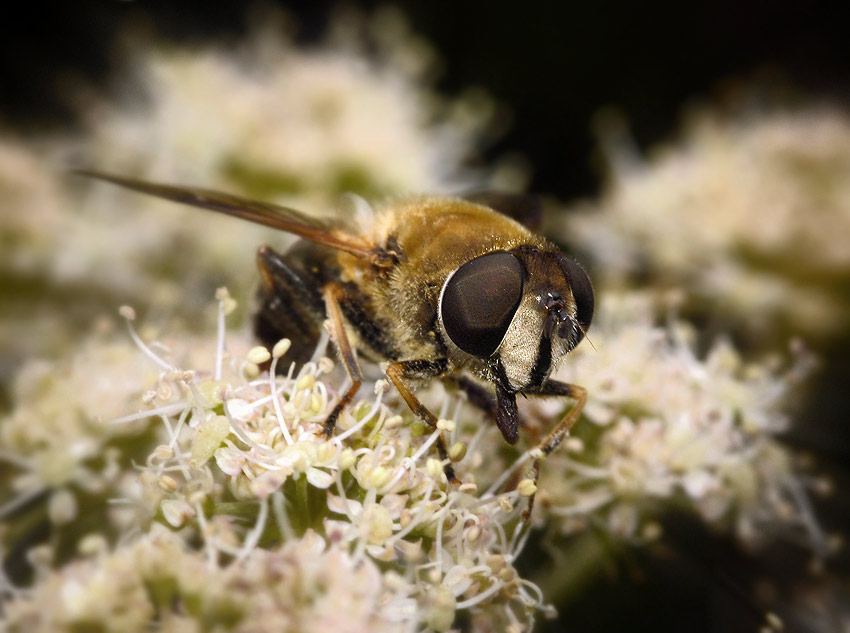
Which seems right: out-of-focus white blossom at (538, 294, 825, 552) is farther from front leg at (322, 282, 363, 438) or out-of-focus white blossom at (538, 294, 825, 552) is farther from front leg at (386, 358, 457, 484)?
front leg at (322, 282, 363, 438)

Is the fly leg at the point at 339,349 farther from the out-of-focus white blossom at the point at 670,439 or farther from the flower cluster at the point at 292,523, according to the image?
the out-of-focus white blossom at the point at 670,439

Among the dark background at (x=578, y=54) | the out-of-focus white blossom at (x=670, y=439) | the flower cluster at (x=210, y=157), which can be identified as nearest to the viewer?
the out-of-focus white blossom at (x=670, y=439)

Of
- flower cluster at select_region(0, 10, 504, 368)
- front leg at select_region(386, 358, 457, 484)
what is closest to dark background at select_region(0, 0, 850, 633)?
flower cluster at select_region(0, 10, 504, 368)

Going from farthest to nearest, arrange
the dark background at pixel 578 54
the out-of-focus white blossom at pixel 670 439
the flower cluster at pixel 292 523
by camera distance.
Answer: the dark background at pixel 578 54
the out-of-focus white blossom at pixel 670 439
the flower cluster at pixel 292 523

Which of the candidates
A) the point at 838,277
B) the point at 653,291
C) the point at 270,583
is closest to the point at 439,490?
the point at 270,583

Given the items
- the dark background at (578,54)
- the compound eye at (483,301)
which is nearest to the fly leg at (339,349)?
the compound eye at (483,301)

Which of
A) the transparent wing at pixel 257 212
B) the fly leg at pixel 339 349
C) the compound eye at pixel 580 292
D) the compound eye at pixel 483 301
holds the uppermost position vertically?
the compound eye at pixel 580 292

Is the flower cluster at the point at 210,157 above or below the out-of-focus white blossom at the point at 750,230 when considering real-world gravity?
below
